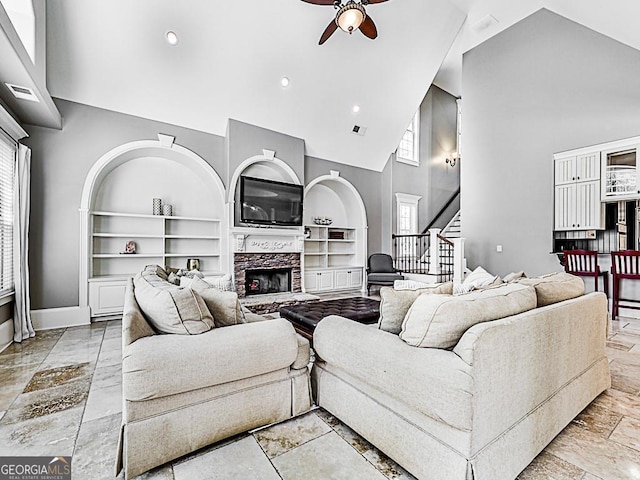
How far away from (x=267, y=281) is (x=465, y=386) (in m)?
5.44

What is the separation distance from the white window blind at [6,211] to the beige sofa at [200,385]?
292cm

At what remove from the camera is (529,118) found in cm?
607

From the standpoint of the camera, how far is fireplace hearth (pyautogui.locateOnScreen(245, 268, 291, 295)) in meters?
6.22

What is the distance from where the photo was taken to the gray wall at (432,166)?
8.95 metres

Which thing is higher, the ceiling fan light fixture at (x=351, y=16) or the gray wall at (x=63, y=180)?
the ceiling fan light fixture at (x=351, y=16)

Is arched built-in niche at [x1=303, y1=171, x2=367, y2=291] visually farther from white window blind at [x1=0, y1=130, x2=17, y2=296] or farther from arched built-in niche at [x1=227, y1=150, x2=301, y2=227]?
white window blind at [x1=0, y1=130, x2=17, y2=296]

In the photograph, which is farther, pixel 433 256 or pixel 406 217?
pixel 406 217

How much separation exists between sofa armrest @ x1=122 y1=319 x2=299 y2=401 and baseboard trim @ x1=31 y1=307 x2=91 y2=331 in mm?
3847

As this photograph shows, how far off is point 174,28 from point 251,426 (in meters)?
5.08

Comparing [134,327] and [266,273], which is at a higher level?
[134,327]

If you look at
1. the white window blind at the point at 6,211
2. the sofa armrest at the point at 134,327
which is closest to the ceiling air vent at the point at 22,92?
the white window blind at the point at 6,211

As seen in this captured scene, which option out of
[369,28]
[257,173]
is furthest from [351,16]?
[257,173]

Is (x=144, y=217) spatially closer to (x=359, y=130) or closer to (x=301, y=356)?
(x=301, y=356)

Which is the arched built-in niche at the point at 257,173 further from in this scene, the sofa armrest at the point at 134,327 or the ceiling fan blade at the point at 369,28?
the sofa armrest at the point at 134,327
